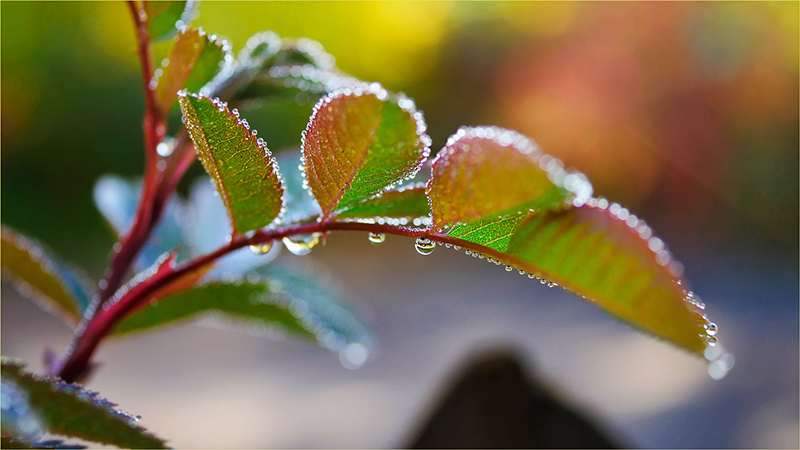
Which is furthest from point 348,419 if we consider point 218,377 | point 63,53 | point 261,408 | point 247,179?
point 63,53

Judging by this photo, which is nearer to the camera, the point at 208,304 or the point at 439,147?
the point at 208,304

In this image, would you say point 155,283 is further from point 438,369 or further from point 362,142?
point 438,369

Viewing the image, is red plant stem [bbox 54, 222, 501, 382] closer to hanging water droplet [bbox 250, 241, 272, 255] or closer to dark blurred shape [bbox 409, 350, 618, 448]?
hanging water droplet [bbox 250, 241, 272, 255]

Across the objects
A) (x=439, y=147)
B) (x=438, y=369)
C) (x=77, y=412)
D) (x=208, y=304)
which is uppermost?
(x=439, y=147)

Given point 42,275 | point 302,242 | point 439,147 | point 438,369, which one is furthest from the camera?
point 439,147

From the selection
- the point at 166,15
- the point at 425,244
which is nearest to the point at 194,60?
the point at 166,15

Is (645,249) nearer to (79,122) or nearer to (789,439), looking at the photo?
(789,439)

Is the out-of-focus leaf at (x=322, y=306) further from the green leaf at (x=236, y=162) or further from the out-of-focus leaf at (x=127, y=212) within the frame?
the green leaf at (x=236, y=162)

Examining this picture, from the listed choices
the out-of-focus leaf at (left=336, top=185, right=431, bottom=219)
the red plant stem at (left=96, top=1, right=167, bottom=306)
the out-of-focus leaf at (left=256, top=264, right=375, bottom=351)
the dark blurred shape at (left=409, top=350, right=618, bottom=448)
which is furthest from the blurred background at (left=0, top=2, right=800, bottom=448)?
the out-of-focus leaf at (left=336, top=185, right=431, bottom=219)

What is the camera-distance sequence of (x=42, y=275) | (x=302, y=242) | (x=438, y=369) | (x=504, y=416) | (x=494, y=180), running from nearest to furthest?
1. (x=494, y=180)
2. (x=302, y=242)
3. (x=42, y=275)
4. (x=504, y=416)
5. (x=438, y=369)
